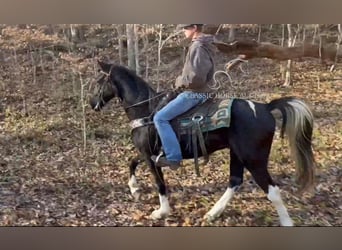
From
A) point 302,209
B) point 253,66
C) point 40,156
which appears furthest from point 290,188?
point 40,156

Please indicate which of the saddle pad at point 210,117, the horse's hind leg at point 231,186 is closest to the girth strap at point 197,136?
the saddle pad at point 210,117

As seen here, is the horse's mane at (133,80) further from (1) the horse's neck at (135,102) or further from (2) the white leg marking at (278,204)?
(2) the white leg marking at (278,204)

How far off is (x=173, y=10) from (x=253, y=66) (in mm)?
552

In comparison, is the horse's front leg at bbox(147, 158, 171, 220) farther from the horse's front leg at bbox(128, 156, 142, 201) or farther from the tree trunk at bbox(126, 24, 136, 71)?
the tree trunk at bbox(126, 24, 136, 71)

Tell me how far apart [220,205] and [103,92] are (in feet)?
3.09

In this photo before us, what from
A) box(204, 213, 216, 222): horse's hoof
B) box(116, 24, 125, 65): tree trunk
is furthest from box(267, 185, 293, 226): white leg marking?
box(116, 24, 125, 65): tree trunk

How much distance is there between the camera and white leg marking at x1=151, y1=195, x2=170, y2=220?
11.1 feet

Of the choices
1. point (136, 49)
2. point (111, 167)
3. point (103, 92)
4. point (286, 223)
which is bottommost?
point (286, 223)

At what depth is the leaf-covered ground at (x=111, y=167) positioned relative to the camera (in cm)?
333

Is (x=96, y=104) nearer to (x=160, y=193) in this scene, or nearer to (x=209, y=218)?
(x=160, y=193)

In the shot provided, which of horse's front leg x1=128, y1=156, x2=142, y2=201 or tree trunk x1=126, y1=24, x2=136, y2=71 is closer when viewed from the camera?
tree trunk x1=126, y1=24, x2=136, y2=71

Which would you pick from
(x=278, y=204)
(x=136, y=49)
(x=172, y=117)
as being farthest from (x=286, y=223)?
(x=136, y=49)

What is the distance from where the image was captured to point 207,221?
339cm

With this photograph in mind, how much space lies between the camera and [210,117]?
3338mm
